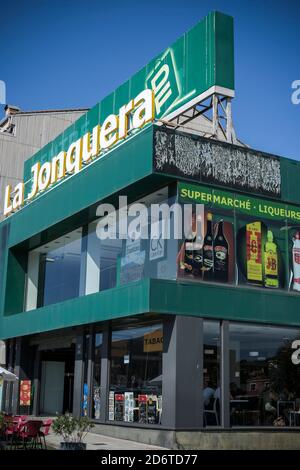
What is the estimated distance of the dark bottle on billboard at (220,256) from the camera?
20312 mm

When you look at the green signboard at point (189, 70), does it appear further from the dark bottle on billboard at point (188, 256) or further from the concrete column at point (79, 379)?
the concrete column at point (79, 379)

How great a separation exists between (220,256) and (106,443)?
Answer: 688cm

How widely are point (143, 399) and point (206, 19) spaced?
45.8 feet

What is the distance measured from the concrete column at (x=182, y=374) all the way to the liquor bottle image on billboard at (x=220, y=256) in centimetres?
186

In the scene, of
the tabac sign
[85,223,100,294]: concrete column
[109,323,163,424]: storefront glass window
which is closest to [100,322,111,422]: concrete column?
[109,323,163,424]: storefront glass window

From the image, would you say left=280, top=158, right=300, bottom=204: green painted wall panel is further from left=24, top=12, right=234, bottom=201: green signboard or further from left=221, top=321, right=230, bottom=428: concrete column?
left=221, top=321, right=230, bottom=428: concrete column

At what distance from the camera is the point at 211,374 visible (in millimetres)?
19438

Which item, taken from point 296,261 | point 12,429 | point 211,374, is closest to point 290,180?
point 296,261

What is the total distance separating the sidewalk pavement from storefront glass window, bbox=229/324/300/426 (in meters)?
3.12

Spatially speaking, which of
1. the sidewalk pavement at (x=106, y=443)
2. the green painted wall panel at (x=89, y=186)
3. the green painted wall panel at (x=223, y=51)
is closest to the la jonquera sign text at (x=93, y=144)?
the green painted wall panel at (x=89, y=186)

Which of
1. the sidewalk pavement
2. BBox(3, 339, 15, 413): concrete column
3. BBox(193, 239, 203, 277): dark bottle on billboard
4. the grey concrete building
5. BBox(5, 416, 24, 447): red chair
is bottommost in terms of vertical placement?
the sidewalk pavement

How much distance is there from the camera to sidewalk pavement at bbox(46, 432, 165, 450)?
58.5 ft

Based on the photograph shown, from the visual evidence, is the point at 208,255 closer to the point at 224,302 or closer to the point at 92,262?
the point at 224,302

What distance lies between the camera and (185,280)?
19.5 metres
